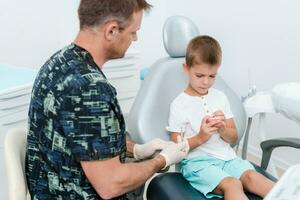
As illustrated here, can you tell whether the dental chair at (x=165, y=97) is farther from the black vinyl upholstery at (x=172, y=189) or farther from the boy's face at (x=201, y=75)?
the boy's face at (x=201, y=75)

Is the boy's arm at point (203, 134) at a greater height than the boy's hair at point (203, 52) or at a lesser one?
lesser

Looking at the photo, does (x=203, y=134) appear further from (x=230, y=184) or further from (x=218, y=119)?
(x=230, y=184)

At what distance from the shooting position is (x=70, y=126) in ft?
3.17

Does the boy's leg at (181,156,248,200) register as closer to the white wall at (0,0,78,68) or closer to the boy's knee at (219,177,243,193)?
→ the boy's knee at (219,177,243,193)

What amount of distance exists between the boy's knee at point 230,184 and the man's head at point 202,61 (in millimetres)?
367

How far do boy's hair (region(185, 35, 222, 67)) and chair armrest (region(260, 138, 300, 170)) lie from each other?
0.36 m

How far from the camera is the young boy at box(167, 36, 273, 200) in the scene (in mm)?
1357

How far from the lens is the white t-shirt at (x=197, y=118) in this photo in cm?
150

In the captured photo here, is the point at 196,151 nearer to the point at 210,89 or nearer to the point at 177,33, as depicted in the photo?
the point at 210,89

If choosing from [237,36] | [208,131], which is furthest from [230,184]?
[237,36]

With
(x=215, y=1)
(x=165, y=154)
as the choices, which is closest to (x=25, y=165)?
(x=165, y=154)

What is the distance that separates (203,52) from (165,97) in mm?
262

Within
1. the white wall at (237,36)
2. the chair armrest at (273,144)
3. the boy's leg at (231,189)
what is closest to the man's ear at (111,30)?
the boy's leg at (231,189)

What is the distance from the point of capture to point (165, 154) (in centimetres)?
125
